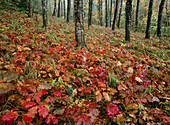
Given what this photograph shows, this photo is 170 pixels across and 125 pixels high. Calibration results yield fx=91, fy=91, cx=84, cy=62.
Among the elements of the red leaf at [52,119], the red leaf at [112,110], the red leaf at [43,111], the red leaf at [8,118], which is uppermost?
the red leaf at [8,118]

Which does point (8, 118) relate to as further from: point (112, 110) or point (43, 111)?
point (112, 110)

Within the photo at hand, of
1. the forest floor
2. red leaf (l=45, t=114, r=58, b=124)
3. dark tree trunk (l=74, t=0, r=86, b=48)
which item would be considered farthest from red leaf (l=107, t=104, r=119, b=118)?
dark tree trunk (l=74, t=0, r=86, b=48)

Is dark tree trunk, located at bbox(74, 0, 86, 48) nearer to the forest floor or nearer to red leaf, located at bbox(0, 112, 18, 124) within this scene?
the forest floor

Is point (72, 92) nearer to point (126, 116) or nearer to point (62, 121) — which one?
point (62, 121)

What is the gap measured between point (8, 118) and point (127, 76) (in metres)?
2.88

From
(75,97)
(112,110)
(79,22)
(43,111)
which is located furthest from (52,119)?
(79,22)

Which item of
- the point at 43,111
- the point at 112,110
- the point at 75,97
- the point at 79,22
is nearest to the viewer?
the point at 43,111

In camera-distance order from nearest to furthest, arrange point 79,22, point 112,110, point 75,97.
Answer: point 112,110 < point 75,97 < point 79,22

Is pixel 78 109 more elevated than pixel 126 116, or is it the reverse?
pixel 78 109

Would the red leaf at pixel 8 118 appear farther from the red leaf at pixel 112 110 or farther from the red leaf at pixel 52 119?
the red leaf at pixel 112 110

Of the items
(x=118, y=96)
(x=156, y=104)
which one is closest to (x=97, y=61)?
(x=118, y=96)

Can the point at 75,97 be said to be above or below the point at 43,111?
below

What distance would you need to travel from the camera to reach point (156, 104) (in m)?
2.13

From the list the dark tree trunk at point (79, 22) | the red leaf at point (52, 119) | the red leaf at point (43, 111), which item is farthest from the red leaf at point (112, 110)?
the dark tree trunk at point (79, 22)
